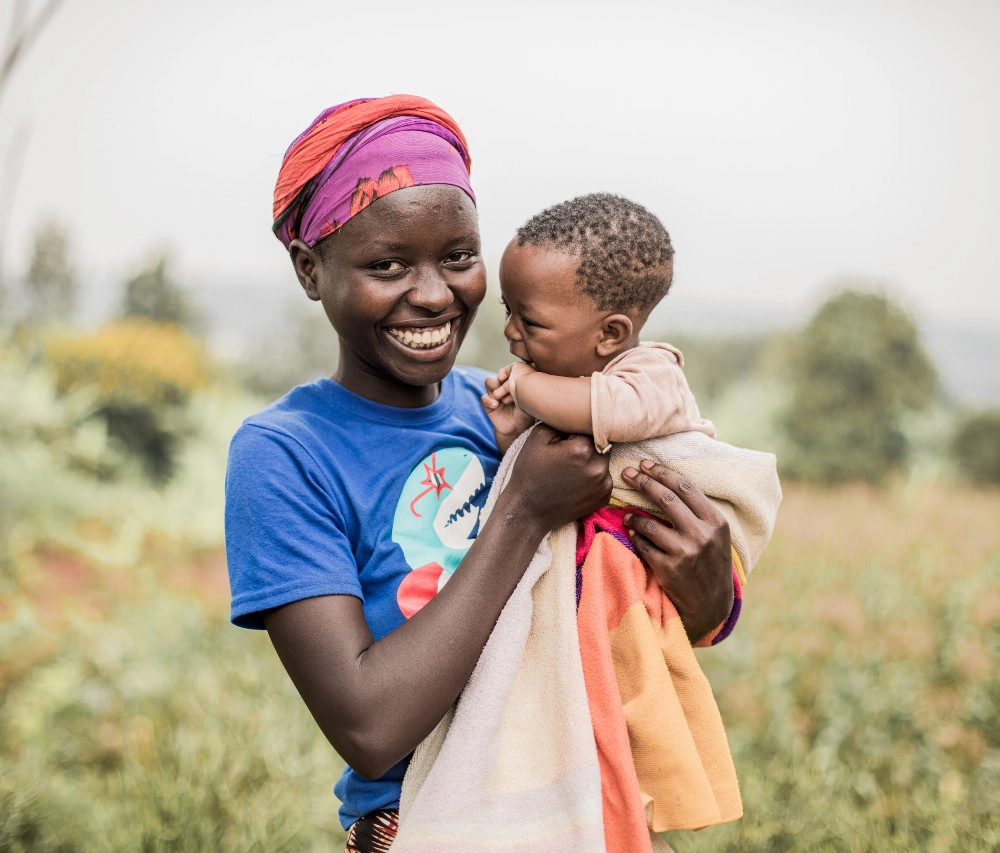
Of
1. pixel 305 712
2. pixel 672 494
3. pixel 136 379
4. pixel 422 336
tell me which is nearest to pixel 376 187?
pixel 422 336

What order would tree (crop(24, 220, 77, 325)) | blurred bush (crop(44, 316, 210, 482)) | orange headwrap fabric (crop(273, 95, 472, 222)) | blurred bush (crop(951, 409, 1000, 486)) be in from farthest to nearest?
1. blurred bush (crop(951, 409, 1000, 486))
2. tree (crop(24, 220, 77, 325))
3. blurred bush (crop(44, 316, 210, 482))
4. orange headwrap fabric (crop(273, 95, 472, 222))

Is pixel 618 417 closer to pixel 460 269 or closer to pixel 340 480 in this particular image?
pixel 460 269

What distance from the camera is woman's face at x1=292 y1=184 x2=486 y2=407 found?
159cm

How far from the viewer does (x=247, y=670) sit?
171 inches

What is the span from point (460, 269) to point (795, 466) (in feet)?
19.2

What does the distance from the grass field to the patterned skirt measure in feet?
5.96

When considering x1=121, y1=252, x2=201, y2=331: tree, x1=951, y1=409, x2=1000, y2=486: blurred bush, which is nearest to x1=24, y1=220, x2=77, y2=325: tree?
x1=121, y1=252, x2=201, y2=331: tree

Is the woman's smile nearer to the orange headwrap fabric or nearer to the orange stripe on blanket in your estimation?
the orange headwrap fabric

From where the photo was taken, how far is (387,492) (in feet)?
5.44

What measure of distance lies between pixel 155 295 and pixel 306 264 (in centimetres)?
594

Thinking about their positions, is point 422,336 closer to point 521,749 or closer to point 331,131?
point 331,131

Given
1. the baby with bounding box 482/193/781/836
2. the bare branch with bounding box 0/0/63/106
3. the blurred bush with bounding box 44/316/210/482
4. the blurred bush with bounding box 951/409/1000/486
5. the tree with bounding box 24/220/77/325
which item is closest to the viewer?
the baby with bounding box 482/193/781/836

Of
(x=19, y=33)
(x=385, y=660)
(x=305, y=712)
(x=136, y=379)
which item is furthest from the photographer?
(x=136, y=379)

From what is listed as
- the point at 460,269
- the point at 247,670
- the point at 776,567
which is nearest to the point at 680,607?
the point at 460,269
